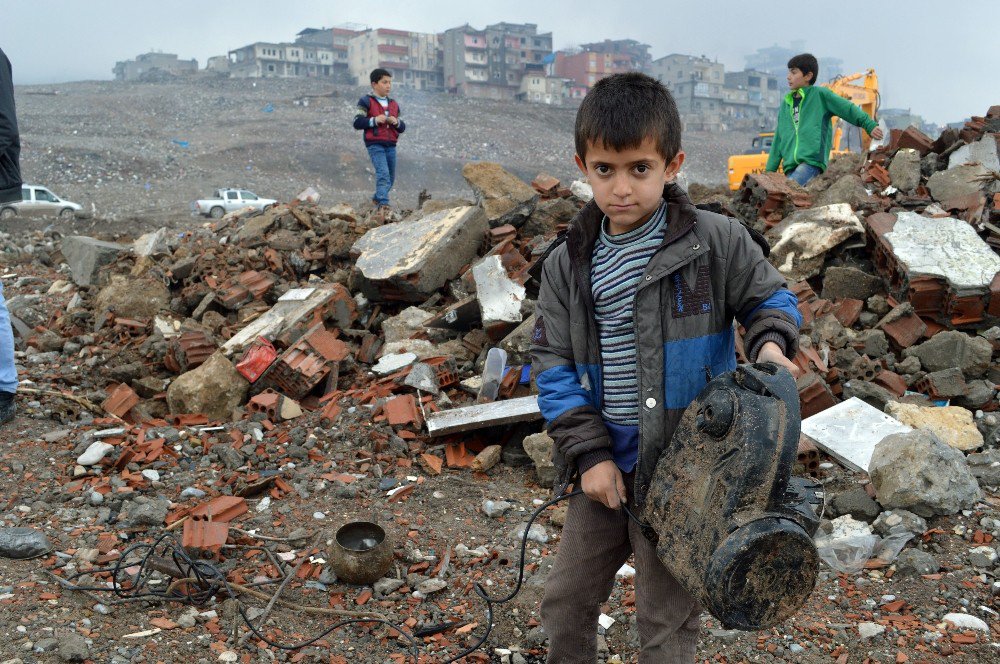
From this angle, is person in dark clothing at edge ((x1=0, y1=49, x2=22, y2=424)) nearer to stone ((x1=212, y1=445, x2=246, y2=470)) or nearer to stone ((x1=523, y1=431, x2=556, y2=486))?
stone ((x1=212, y1=445, x2=246, y2=470))

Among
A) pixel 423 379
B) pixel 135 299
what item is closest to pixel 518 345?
pixel 423 379

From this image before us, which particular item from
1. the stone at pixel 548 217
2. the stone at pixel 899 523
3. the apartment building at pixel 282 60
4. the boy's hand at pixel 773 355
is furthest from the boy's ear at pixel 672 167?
the apartment building at pixel 282 60

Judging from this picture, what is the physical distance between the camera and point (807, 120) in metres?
7.12

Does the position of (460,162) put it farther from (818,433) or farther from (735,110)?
(735,110)

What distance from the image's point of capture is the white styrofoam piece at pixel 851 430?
400 centimetres

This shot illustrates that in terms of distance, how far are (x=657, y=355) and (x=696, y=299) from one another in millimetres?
178

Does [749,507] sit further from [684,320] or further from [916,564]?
[916,564]

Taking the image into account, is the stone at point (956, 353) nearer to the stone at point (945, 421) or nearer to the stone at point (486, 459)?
the stone at point (945, 421)

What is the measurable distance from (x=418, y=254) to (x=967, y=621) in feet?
15.3

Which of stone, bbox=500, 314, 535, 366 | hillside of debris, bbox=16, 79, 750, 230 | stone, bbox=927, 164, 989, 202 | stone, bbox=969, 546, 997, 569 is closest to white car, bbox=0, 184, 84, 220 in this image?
hillside of debris, bbox=16, 79, 750, 230

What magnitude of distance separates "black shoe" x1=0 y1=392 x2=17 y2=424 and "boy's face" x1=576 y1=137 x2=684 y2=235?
4.42m

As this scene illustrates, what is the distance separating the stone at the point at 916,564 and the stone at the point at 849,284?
293 cm

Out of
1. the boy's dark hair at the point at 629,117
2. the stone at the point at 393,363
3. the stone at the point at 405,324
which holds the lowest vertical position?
the stone at the point at 393,363

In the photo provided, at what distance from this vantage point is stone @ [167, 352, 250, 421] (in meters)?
5.21
